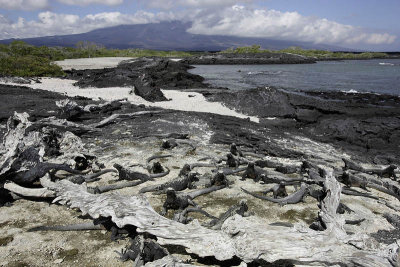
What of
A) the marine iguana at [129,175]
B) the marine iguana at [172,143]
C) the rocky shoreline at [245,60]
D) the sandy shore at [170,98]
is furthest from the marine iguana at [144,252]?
the rocky shoreline at [245,60]

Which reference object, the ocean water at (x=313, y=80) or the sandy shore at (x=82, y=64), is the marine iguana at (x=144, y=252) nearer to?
the ocean water at (x=313, y=80)

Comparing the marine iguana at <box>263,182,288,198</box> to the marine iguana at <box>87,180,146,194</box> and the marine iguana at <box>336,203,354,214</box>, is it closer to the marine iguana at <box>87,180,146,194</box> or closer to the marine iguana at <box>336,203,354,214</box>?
the marine iguana at <box>336,203,354,214</box>

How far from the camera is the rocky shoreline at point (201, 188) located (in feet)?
11.9

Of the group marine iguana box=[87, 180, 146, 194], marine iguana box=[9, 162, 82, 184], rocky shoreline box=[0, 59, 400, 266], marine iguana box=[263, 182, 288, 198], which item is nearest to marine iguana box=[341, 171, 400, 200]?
rocky shoreline box=[0, 59, 400, 266]

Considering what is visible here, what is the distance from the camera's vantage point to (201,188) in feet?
22.1

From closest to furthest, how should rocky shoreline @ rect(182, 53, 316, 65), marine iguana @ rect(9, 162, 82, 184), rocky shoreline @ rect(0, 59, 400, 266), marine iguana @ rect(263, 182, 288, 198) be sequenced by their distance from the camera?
1. rocky shoreline @ rect(0, 59, 400, 266)
2. marine iguana @ rect(9, 162, 82, 184)
3. marine iguana @ rect(263, 182, 288, 198)
4. rocky shoreline @ rect(182, 53, 316, 65)

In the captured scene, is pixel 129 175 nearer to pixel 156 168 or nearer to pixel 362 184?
pixel 156 168

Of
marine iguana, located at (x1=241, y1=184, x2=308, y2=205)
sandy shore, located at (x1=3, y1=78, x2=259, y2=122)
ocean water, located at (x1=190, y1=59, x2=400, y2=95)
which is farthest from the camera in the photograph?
ocean water, located at (x1=190, y1=59, x2=400, y2=95)

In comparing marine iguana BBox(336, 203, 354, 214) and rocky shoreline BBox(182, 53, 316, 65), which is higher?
rocky shoreline BBox(182, 53, 316, 65)

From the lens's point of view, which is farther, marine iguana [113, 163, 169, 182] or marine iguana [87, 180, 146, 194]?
marine iguana [113, 163, 169, 182]

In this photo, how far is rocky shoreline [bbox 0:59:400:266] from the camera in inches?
143

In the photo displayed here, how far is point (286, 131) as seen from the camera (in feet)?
43.8

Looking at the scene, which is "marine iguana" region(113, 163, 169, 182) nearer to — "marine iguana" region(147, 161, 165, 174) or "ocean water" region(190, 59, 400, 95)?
"marine iguana" region(147, 161, 165, 174)

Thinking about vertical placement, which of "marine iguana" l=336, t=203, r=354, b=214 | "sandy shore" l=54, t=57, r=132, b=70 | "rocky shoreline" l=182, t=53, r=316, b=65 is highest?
"rocky shoreline" l=182, t=53, r=316, b=65
